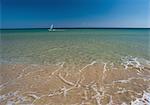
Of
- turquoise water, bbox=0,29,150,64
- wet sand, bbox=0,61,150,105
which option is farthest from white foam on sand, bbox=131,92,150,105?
turquoise water, bbox=0,29,150,64

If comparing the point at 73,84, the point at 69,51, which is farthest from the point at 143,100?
the point at 69,51

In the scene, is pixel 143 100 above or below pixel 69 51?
above

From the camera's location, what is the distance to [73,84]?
171 inches

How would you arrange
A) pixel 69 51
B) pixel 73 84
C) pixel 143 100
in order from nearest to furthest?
pixel 143 100 → pixel 73 84 → pixel 69 51

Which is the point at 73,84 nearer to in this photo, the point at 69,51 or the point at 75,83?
the point at 75,83

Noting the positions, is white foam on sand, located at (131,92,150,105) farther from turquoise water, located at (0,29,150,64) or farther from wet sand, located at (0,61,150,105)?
turquoise water, located at (0,29,150,64)

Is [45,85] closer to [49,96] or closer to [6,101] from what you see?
[49,96]

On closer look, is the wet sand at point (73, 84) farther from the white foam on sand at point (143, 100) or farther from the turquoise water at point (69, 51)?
the turquoise water at point (69, 51)

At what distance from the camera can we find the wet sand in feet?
11.3

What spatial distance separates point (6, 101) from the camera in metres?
3.34

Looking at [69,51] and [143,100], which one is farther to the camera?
[69,51]

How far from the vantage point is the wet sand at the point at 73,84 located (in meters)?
3.43

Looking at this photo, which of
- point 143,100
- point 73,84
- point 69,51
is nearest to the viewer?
point 143,100

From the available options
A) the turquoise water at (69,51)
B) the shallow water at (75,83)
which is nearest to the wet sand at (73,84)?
the shallow water at (75,83)
